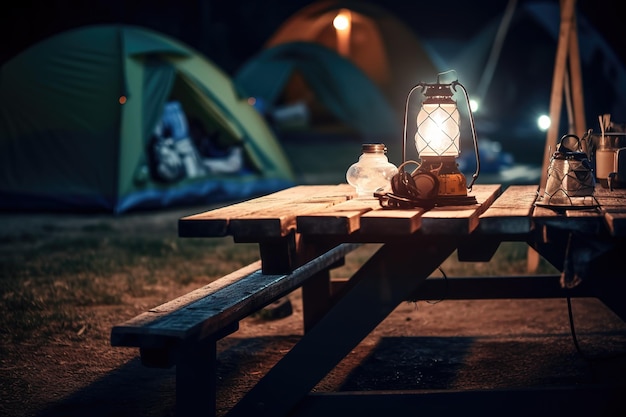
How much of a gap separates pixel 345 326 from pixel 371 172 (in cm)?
77

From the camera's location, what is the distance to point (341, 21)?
1555 cm

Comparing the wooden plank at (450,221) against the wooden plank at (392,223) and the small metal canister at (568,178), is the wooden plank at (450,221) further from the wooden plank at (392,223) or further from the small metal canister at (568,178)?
the small metal canister at (568,178)

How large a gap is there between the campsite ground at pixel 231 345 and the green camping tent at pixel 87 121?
2.93 metres

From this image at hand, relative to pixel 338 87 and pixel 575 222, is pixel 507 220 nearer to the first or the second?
pixel 575 222

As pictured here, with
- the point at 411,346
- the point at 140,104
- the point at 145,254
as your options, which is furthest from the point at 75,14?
the point at 411,346

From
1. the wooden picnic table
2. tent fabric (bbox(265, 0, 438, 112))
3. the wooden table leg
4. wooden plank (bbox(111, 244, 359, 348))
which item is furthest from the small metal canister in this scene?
tent fabric (bbox(265, 0, 438, 112))

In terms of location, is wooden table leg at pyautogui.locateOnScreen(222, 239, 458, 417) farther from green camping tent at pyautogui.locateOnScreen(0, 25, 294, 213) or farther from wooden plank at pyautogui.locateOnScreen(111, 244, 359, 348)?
green camping tent at pyautogui.locateOnScreen(0, 25, 294, 213)

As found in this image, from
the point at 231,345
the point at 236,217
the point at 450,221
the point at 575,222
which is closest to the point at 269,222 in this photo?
the point at 236,217

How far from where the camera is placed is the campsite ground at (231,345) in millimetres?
3072

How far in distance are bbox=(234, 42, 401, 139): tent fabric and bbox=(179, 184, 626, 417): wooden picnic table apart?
11380 millimetres

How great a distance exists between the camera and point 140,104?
8.70m

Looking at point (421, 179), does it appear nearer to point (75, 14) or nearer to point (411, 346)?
point (411, 346)

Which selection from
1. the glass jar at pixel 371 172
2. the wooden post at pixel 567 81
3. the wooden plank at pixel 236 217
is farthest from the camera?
the wooden post at pixel 567 81

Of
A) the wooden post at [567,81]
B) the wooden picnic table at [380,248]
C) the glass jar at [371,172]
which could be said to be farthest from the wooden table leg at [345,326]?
the wooden post at [567,81]
